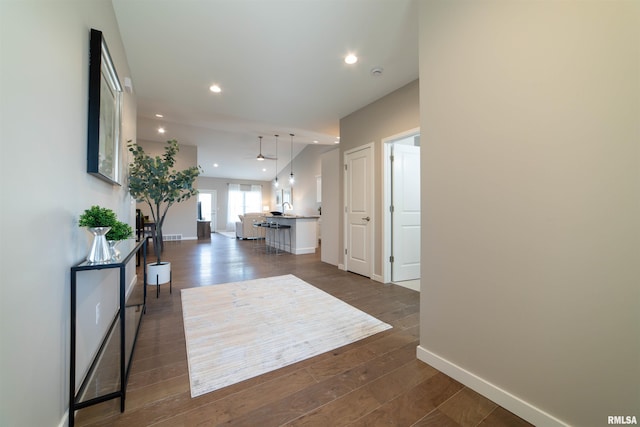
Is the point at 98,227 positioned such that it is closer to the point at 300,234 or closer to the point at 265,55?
the point at 265,55

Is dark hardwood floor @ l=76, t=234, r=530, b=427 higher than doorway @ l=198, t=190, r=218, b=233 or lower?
lower

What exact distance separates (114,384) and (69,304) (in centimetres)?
62

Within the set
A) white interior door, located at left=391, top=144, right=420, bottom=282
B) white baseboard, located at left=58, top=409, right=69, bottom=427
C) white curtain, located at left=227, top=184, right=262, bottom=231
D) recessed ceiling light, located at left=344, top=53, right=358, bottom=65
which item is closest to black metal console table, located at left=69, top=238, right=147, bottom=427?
white baseboard, located at left=58, top=409, right=69, bottom=427

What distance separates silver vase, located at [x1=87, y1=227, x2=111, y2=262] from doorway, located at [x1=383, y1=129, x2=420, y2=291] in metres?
3.16

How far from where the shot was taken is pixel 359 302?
2879mm

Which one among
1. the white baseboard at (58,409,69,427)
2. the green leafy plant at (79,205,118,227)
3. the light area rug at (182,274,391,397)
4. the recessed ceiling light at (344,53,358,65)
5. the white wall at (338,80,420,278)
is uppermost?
the recessed ceiling light at (344,53,358,65)

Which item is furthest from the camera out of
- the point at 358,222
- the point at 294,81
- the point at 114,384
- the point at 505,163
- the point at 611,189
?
the point at 358,222

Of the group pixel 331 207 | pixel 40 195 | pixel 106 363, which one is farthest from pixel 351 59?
pixel 106 363

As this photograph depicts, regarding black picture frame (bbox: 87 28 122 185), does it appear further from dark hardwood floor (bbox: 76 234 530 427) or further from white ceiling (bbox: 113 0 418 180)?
dark hardwood floor (bbox: 76 234 530 427)

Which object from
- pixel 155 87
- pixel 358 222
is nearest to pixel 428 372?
pixel 358 222

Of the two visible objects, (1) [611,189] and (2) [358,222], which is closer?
(1) [611,189]

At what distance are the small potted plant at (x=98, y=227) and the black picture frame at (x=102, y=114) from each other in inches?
15.7

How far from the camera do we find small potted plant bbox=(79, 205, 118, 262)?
1.28 metres

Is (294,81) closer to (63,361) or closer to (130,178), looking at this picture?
(130,178)
